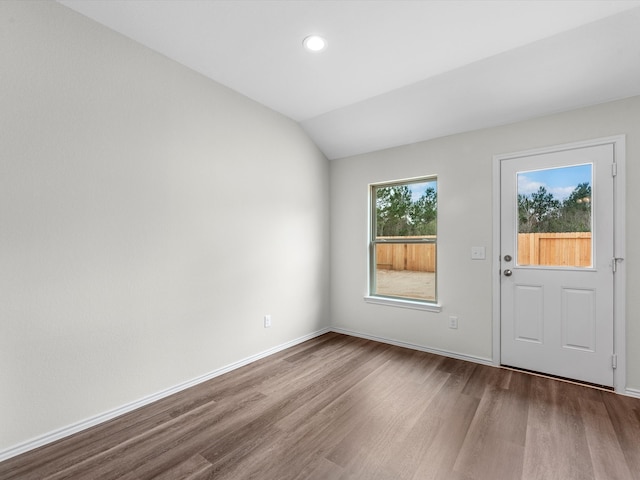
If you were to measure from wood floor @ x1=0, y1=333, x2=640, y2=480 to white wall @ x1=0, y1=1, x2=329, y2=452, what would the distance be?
35 cm

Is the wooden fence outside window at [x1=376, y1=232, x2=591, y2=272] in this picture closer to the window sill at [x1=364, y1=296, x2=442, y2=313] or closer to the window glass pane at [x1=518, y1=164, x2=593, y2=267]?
the window glass pane at [x1=518, y1=164, x2=593, y2=267]

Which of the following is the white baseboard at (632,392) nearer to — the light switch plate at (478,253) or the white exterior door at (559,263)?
the white exterior door at (559,263)

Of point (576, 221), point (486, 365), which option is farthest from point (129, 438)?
point (576, 221)

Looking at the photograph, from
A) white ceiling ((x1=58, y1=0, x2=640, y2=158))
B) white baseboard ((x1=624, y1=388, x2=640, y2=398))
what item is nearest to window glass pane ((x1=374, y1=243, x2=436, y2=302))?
white ceiling ((x1=58, y1=0, x2=640, y2=158))

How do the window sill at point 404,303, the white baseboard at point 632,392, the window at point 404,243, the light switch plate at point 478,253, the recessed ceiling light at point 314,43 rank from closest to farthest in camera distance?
the recessed ceiling light at point 314,43, the white baseboard at point 632,392, the light switch plate at point 478,253, the window sill at point 404,303, the window at point 404,243

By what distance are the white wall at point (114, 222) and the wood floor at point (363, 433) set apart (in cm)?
35

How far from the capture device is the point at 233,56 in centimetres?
245

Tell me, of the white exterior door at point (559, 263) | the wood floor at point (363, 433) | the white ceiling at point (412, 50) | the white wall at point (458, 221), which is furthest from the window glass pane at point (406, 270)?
the white ceiling at point (412, 50)

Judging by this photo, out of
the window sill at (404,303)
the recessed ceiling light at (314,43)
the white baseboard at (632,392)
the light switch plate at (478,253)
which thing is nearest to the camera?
the recessed ceiling light at (314,43)

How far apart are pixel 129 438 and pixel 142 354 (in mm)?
565

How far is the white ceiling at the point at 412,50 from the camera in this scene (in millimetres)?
1957

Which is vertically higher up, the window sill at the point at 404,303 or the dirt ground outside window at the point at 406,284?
the dirt ground outside window at the point at 406,284

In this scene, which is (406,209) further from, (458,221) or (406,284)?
(406,284)

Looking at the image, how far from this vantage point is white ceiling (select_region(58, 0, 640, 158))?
1.96 m
